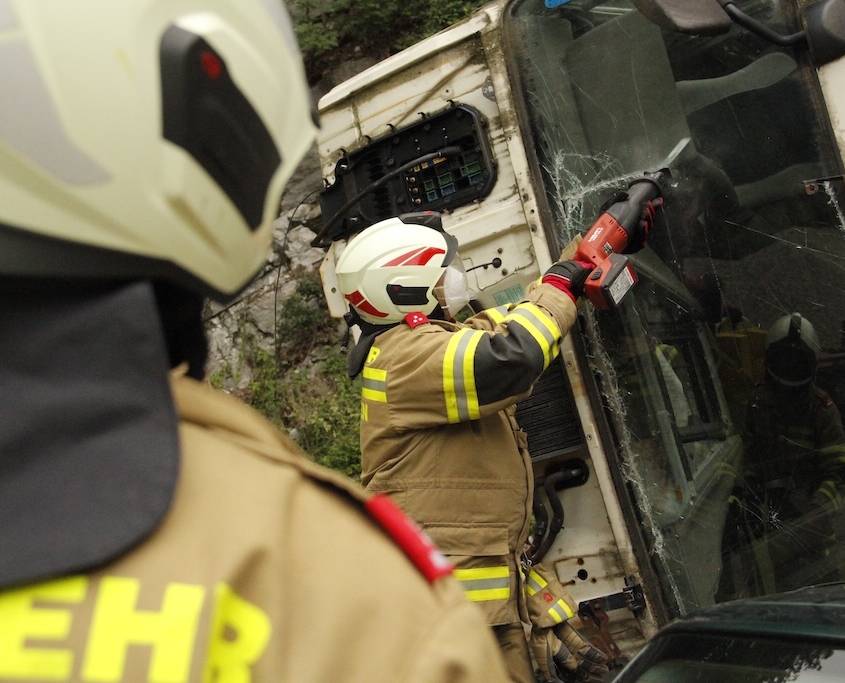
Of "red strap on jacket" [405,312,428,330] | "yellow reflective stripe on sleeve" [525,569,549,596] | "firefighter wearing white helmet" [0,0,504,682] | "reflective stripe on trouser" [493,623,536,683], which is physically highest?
"firefighter wearing white helmet" [0,0,504,682]

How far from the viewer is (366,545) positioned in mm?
777

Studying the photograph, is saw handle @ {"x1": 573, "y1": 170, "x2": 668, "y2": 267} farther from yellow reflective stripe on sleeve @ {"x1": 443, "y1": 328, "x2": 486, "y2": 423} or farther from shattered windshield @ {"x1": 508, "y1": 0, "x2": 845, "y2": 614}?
yellow reflective stripe on sleeve @ {"x1": 443, "y1": 328, "x2": 486, "y2": 423}

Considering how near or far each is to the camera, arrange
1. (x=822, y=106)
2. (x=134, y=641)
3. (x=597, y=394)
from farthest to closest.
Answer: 1. (x=597, y=394)
2. (x=822, y=106)
3. (x=134, y=641)

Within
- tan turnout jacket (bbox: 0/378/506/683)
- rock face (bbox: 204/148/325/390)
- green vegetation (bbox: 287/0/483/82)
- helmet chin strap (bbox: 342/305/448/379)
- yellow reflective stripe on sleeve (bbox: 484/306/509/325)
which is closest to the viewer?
tan turnout jacket (bbox: 0/378/506/683)

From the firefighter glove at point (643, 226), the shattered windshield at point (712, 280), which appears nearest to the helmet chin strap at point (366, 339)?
the shattered windshield at point (712, 280)

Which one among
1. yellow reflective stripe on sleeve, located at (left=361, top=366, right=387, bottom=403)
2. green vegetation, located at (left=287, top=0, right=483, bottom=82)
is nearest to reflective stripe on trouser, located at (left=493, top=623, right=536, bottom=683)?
yellow reflective stripe on sleeve, located at (left=361, top=366, right=387, bottom=403)

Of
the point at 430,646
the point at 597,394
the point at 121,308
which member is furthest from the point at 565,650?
the point at 121,308

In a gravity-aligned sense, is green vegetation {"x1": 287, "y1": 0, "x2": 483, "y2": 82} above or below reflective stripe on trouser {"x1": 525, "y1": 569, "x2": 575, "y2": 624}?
above

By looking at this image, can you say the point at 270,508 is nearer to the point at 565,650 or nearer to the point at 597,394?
the point at 597,394

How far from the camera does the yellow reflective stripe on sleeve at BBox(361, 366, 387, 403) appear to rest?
257 centimetres

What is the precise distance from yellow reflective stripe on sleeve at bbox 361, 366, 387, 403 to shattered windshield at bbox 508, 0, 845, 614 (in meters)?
0.72

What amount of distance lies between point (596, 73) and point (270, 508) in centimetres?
239

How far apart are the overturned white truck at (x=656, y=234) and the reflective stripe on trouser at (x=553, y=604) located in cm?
7

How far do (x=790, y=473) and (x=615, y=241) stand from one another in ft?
2.87
